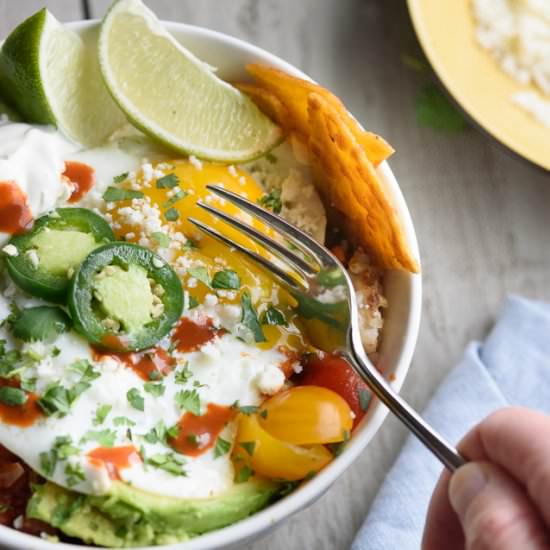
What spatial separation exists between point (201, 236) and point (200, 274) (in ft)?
0.38

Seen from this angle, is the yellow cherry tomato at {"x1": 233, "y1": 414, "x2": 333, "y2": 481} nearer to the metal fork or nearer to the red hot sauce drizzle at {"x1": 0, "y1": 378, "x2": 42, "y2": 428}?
the metal fork

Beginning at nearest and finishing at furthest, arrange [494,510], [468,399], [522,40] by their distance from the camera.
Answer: [494,510]
[468,399]
[522,40]

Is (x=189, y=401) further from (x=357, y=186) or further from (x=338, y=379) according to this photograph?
(x=357, y=186)

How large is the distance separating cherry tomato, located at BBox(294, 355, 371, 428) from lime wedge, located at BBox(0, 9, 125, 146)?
0.76m

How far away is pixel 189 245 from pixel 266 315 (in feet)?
0.79

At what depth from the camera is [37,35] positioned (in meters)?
2.09

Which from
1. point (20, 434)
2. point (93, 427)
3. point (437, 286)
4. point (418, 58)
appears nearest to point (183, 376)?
point (93, 427)

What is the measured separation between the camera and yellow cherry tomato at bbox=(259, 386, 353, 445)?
1.88 metres

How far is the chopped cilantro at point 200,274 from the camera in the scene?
2033 mm

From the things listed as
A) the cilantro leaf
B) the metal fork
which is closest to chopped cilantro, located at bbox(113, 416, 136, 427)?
the metal fork

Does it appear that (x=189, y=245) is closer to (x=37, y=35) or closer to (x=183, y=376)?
(x=183, y=376)

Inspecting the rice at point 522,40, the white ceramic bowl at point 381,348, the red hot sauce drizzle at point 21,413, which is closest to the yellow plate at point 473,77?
the rice at point 522,40

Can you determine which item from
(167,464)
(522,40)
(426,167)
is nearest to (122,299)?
(167,464)

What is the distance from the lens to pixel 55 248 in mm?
1975
